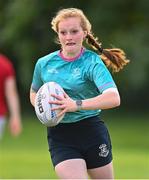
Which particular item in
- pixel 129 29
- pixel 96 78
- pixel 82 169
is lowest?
pixel 82 169

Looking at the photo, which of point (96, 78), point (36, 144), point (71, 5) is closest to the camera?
point (96, 78)

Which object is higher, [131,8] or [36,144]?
[131,8]

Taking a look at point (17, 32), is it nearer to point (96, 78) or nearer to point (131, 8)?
point (131, 8)

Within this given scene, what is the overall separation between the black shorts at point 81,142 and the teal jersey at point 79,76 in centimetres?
8

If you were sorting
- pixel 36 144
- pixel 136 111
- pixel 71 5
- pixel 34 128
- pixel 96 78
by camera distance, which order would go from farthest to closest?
pixel 136 111
pixel 71 5
pixel 34 128
pixel 36 144
pixel 96 78

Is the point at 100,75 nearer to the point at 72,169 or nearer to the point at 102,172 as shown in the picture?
the point at 72,169

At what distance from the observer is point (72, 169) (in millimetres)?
7262

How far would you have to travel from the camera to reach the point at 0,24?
31.4m

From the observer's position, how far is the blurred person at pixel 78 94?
727 centimetres

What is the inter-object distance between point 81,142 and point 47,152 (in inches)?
430

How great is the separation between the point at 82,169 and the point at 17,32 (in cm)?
2378

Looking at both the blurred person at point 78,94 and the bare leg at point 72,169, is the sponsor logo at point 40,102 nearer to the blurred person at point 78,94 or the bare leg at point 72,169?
the blurred person at point 78,94

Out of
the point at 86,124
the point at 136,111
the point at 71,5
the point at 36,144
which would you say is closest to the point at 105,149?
the point at 86,124

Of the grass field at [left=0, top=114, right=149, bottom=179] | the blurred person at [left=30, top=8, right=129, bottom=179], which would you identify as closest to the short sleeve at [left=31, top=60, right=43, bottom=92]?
the blurred person at [left=30, top=8, right=129, bottom=179]
